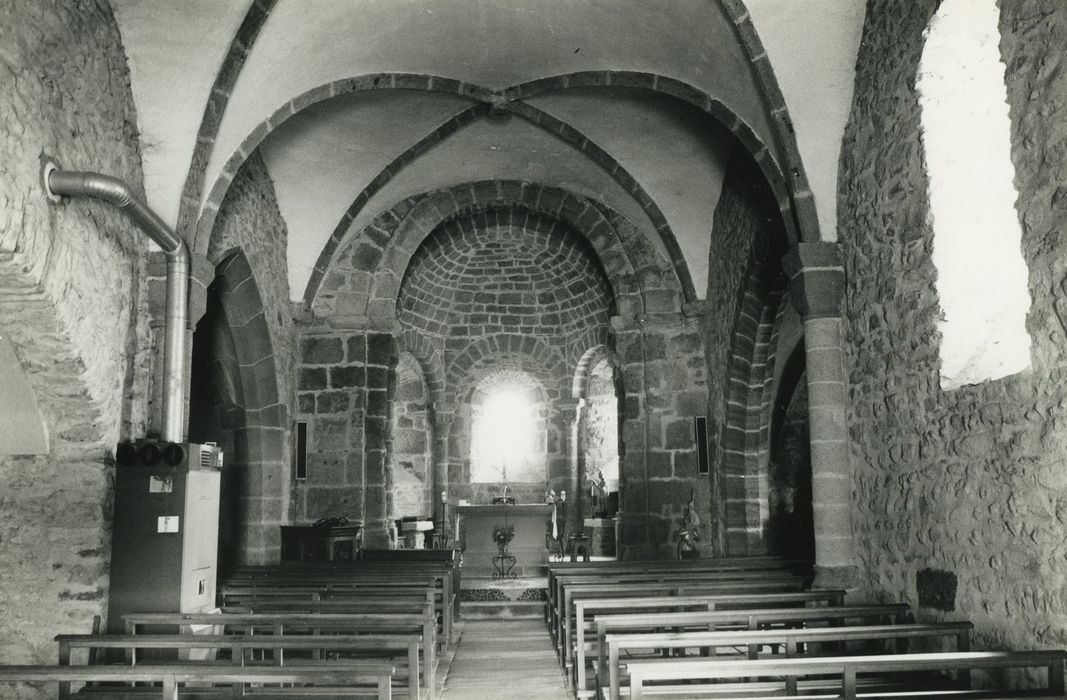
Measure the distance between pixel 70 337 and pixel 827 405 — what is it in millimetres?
5446

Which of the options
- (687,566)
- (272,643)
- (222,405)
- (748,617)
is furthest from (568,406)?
(272,643)

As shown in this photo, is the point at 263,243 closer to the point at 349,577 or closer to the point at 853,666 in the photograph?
the point at 349,577

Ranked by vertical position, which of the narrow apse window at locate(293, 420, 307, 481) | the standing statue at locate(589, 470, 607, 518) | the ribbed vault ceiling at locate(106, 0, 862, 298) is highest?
the ribbed vault ceiling at locate(106, 0, 862, 298)

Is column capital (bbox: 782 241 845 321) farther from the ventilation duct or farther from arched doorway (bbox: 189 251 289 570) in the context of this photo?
arched doorway (bbox: 189 251 289 570)

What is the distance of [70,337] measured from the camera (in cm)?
604

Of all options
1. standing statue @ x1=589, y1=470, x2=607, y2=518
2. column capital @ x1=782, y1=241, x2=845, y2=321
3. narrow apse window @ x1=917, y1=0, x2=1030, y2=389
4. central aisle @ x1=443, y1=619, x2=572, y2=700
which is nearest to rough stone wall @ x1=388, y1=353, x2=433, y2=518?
standing statue @ x1=589, y1=470, x2=607, y2=518

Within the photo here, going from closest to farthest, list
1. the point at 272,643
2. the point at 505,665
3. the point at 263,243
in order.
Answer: the point at 272,643 → the point at 505,665 → the point at 263,243

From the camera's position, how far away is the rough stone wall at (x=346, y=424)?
1169 cm

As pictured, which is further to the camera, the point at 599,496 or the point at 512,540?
the point at 599,496

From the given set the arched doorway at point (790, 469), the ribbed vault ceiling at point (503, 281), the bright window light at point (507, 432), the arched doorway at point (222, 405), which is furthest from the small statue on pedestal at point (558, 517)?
the arched doorway at point (222, 405)

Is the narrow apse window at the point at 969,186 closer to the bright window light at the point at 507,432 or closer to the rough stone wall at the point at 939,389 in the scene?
the rough stone wall at the point at 939,389

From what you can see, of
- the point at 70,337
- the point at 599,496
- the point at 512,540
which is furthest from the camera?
the point at 599,496

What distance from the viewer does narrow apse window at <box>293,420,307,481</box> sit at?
11.6m

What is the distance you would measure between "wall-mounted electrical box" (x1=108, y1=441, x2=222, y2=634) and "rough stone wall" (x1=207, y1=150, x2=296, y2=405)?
2.94 meters
